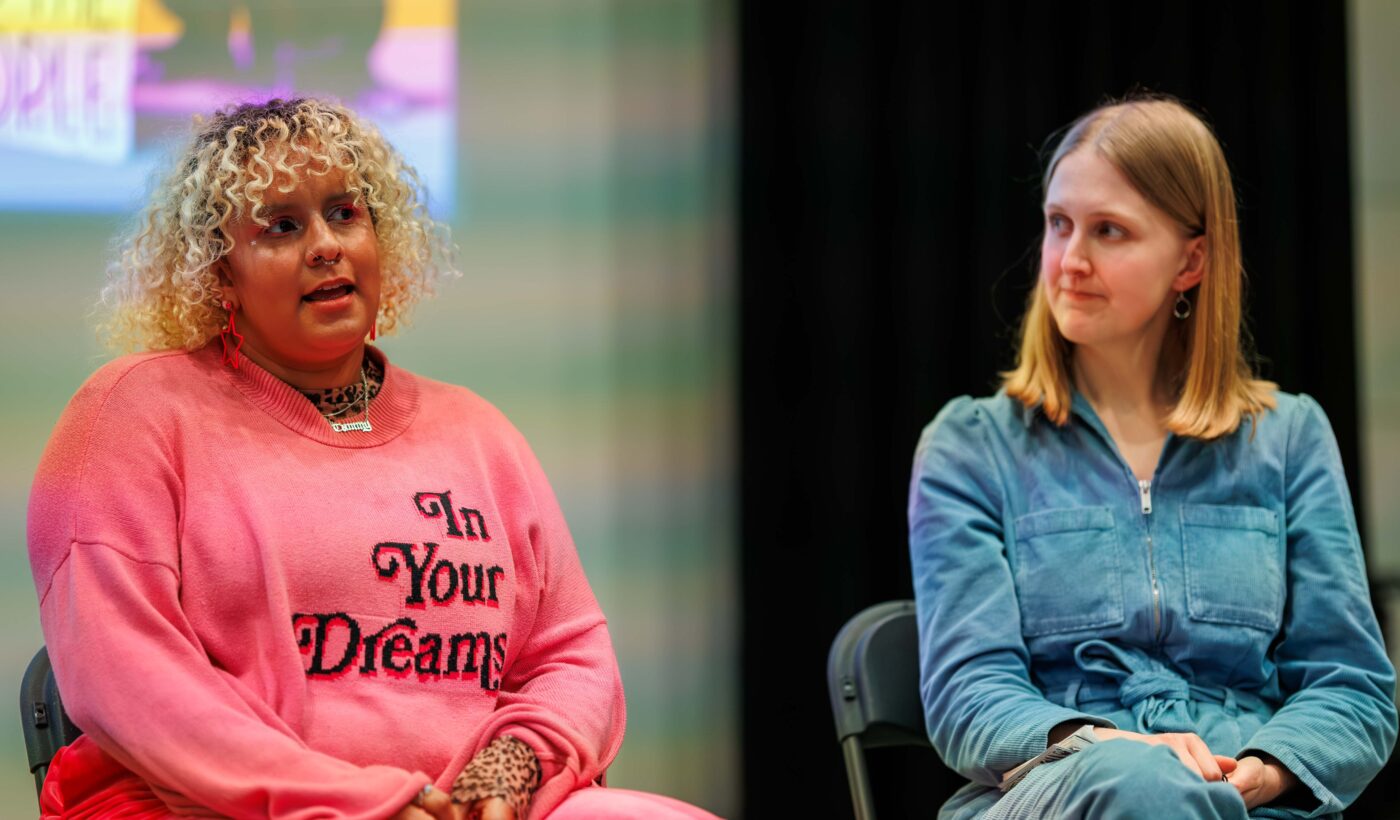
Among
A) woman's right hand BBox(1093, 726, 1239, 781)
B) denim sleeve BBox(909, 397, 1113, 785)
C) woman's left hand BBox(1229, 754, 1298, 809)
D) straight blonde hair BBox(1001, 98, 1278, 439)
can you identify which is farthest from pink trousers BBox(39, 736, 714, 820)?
straight blonde hair BBox(1001, 98, 1278, 439)

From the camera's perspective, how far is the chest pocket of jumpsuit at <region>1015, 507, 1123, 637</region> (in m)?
2.04

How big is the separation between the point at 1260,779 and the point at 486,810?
1.01 metres

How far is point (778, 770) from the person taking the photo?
322cm

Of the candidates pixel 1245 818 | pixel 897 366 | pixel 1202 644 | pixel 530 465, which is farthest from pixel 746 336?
pixel 1245 818

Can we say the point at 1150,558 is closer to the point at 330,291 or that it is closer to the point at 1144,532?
the point at 1144,532

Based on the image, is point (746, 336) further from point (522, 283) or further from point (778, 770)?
point (778, 770)

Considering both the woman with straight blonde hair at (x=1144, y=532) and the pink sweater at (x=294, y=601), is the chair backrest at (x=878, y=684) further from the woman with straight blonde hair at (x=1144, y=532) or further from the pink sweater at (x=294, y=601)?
the pink sweater at (x=294, y=601)

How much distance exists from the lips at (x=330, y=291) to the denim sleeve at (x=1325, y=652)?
1382 mm

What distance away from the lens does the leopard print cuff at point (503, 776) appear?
1.68 metres

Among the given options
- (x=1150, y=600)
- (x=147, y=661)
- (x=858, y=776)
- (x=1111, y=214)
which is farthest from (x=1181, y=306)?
(x=147, y=661)

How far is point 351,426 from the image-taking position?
1.91 m

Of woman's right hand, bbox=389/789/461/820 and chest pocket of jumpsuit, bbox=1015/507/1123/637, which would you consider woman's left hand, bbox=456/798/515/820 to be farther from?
chest pocket of jumpsuit, bbox=1015/507/1123/637

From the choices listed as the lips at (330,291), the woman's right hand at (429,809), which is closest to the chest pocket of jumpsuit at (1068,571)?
the woman's right hand at (429,809)

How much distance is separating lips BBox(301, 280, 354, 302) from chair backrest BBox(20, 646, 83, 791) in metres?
0.58
